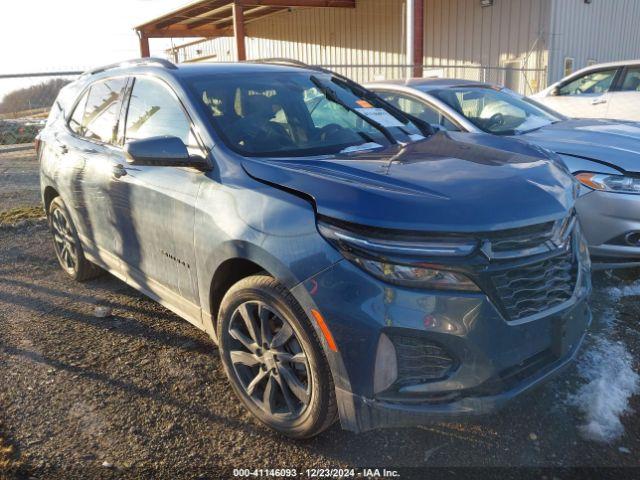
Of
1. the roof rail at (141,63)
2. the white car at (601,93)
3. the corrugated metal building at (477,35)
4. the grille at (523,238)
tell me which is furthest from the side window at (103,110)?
the corrugated metal building at (477,35)

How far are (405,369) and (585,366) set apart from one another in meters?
1.56

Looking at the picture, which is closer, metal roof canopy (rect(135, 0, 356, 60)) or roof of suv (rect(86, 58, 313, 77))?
roof of suv (rect(86, 58, 313, 77))

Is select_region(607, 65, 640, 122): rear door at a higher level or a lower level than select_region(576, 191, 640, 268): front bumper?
higher

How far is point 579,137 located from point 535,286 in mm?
2904

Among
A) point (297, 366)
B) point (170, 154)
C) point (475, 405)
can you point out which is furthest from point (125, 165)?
point (475, 405)

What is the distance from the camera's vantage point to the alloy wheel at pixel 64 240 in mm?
4539

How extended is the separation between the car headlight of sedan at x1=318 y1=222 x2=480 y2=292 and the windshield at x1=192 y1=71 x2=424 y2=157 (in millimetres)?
962

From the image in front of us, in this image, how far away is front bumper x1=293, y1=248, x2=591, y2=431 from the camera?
80.4 inches

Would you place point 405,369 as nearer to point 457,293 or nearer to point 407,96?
point 457,293

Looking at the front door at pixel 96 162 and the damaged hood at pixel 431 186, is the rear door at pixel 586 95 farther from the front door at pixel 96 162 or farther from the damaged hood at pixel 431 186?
the front door at pixel 96 162

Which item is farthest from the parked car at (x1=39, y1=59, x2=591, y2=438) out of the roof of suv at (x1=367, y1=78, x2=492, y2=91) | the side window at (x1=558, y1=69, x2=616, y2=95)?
the side window at (x1=558, y1=69, x2=616, y2=95)

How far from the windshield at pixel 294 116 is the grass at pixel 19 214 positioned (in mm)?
4847

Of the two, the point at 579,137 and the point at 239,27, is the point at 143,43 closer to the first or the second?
the point at 239,27

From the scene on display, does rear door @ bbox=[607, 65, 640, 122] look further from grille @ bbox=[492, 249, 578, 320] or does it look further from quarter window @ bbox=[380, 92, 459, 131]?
grille @ bbox=[492, 249, 578, 320]
